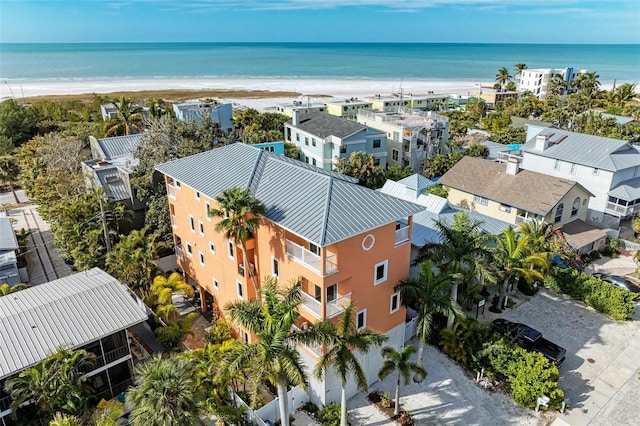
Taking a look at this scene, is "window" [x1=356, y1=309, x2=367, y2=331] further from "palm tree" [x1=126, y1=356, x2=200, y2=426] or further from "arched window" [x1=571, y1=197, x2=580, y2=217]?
"arched window" [x1=571, y1=197, x2=580, y2=217]

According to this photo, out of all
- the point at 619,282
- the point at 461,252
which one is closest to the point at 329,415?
the point at 461,252

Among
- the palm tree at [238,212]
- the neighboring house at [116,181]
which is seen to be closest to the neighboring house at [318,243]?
the palm tree at [238,212]

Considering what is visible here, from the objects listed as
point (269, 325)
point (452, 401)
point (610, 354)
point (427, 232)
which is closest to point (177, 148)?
point (427, 232)

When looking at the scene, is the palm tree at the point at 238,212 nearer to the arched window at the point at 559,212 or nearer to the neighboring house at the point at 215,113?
the arched window at the point at 559,212

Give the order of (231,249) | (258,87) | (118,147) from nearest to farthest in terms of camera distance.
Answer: (231,249)
(118,147)
(258,87)

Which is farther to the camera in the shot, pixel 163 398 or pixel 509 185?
pixel 509 185

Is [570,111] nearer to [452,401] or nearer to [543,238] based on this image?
[543,238]

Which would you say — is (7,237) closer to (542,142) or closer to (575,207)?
(575,207)
